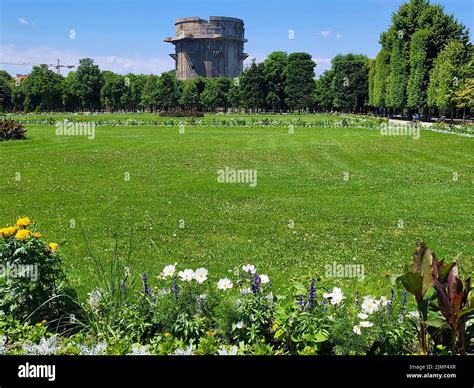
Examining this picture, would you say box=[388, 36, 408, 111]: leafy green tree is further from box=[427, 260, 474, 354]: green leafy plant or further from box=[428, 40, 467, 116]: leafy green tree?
box=[427, 260, 474, 354]: green leafy plant

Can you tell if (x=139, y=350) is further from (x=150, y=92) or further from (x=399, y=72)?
(x=150, y=92)

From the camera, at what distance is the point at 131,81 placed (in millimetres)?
96438

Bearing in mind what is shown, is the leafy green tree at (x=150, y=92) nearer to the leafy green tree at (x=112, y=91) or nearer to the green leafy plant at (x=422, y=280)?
the leafy green tree at (x=112, y=91)

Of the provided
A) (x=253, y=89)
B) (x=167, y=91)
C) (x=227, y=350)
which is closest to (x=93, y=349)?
(x=227, y=350)

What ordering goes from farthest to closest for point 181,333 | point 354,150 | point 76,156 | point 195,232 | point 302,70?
point 302,70, point 354,150, point 76,156, point 195,232, point 181,333

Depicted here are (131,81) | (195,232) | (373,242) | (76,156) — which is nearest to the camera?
(373,242)

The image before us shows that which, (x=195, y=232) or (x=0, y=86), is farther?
(x=0, y=86)

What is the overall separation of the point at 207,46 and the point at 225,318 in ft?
408

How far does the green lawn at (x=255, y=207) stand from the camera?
7.93 meters

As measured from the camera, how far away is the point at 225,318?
401cm

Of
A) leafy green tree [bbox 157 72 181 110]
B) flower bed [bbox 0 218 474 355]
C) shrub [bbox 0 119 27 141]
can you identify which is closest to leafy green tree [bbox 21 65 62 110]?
leafy green tree [bbox 157 72 181 110]
